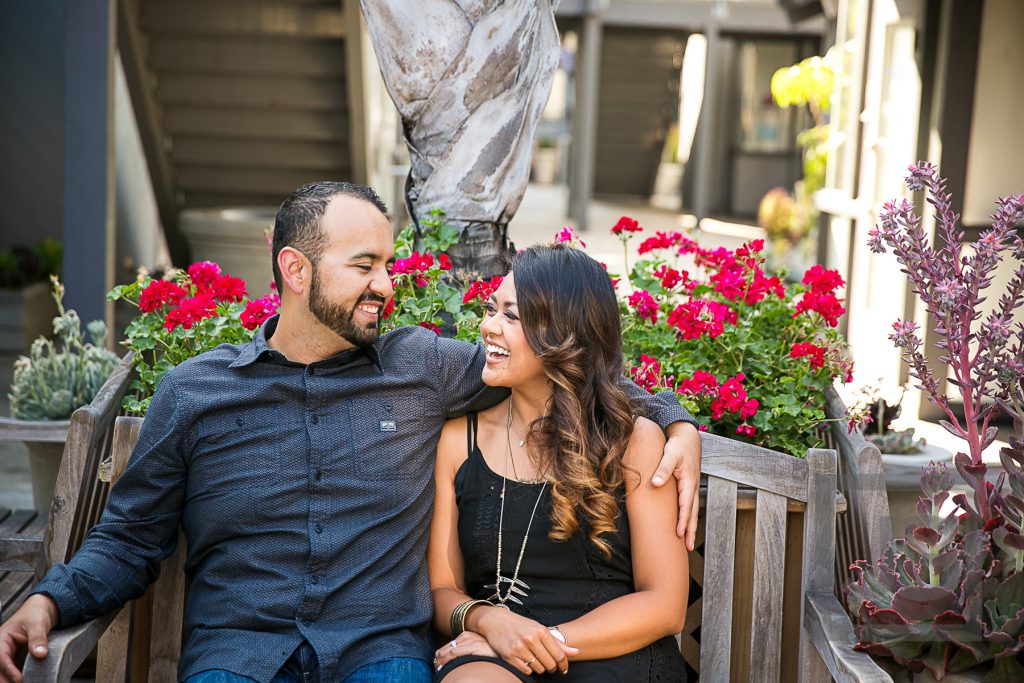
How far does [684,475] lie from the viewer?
245cm

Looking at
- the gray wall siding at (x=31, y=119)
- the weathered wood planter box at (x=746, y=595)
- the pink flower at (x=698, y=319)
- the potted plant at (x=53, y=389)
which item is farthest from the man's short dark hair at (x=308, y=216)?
the gray wall siding at (x=31, y=119)

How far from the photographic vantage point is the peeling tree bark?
3199 mm

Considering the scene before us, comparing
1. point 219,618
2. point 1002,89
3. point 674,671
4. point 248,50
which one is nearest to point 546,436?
point 674,671

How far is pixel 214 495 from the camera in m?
2.46

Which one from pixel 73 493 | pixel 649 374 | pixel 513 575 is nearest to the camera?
pixel 513 575

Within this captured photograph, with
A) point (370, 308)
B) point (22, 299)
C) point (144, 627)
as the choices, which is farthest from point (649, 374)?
point (22, 299)

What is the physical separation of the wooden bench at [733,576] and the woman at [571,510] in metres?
0.19

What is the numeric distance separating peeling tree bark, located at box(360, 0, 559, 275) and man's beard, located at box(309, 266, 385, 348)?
91 centimetres

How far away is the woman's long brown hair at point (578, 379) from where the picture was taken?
8.00 ft

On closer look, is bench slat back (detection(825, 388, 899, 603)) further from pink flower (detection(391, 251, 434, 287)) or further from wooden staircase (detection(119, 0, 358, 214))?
wooden staircase (detection(119, 0, 358, 214))

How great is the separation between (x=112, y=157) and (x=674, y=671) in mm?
4294

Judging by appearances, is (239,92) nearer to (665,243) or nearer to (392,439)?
(665,243)

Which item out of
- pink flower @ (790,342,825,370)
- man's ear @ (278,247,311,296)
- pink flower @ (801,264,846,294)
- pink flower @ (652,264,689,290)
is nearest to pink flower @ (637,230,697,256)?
pink flower @ (652,264,689,290)

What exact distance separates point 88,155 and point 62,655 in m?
3.84
